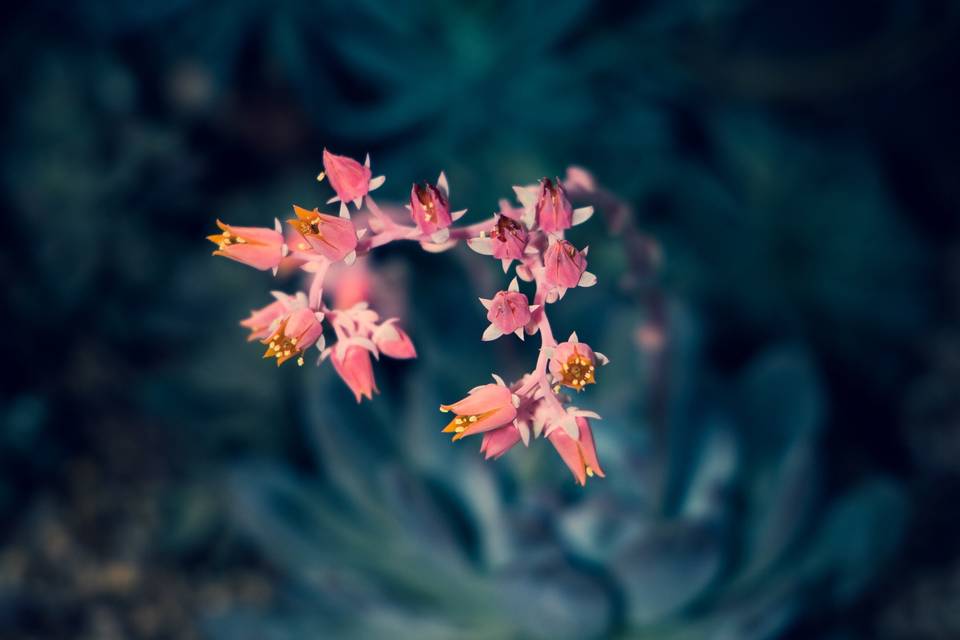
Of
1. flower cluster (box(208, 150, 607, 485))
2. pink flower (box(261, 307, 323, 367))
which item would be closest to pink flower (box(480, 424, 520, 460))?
flower cluster (box(208, 150, 607, 485))

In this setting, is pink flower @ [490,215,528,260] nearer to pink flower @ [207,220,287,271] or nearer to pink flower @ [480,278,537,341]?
pink flower @ [480,278,537,341]

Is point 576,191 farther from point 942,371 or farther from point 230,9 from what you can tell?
point 942,371

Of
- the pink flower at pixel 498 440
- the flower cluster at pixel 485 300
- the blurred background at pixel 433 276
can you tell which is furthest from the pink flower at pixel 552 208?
the blurred background at pixel 433 276

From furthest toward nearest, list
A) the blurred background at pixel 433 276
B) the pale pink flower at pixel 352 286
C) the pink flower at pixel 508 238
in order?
1. the blurred background at pixel 433 276
2. the pale pink flower at pixel 352 286
3. the pink flower at pixel 508 238

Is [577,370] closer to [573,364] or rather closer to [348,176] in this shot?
[573,364]

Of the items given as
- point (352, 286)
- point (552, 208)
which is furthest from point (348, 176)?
point (352, 286)

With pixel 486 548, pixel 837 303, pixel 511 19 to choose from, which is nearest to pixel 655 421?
pixel 486 548

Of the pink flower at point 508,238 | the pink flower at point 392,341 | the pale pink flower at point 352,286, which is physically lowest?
the pink flower at point 392,341

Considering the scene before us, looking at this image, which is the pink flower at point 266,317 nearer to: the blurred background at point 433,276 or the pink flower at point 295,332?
the pink flower at point 295,332
